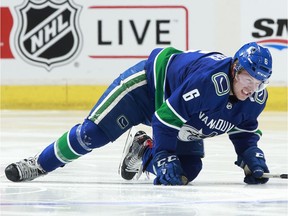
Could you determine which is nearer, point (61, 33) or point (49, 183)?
point (49, 183)

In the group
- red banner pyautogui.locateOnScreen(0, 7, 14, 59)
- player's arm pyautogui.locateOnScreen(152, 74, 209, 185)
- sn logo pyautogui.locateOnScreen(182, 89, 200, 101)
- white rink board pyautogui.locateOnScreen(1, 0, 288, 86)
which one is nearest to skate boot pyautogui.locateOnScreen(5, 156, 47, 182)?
player's arm pyautogui.locateOnScreen(152, 74, 209, 185)

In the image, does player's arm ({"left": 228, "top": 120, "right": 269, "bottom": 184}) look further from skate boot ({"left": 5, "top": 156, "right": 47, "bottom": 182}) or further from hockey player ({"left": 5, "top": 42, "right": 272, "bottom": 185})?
skate boot ({"left": 5, "top": 156, "right": 47, "bottom": 182})

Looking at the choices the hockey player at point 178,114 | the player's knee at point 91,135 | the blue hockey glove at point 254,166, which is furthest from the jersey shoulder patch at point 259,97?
the player's knee at point 91,135

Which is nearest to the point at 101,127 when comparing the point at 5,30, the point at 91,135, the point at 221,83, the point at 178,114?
the point at 91,135

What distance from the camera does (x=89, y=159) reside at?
5277mm

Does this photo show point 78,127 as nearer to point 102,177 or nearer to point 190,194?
point 102,177

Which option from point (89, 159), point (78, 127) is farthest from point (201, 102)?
point (89, 159)

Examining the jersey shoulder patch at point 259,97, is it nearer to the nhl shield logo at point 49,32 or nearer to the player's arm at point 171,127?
the player's arm at point 171,127

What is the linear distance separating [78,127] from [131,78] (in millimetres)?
317

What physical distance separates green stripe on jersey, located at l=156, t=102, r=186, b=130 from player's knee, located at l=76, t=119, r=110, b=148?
0.39 metres

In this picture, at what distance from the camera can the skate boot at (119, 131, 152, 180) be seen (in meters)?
4.38

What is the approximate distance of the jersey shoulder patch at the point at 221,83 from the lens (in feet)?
12.2

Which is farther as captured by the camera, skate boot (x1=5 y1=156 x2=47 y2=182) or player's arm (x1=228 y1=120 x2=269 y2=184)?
skate boot (x1=5 y1=156 x2=47 y2=182)

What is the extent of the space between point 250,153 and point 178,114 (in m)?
0.46
